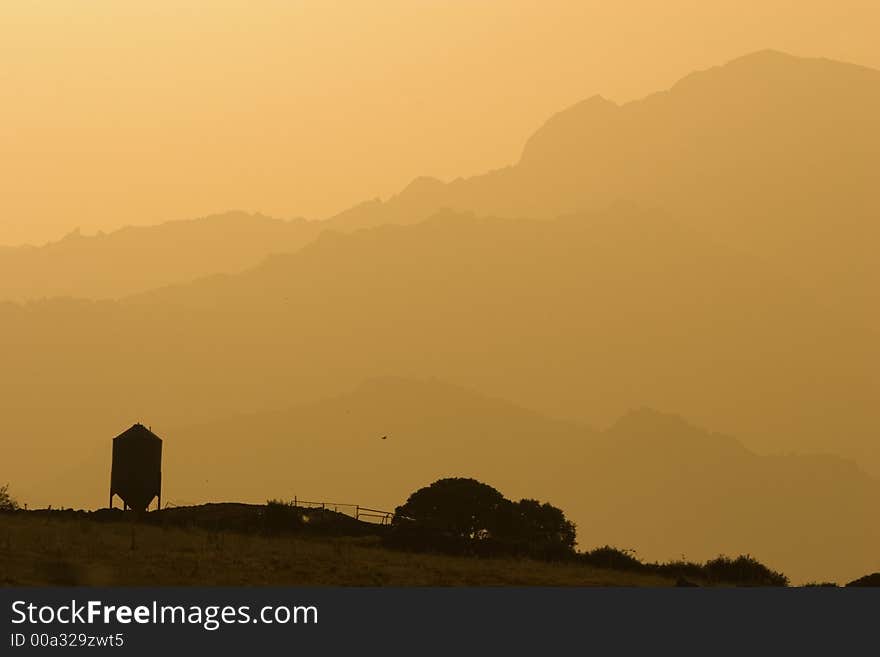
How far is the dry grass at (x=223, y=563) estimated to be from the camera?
43.1 m

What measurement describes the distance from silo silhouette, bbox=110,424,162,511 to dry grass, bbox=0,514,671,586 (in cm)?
557

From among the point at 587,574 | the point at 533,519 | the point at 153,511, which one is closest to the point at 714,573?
the point at 587,574

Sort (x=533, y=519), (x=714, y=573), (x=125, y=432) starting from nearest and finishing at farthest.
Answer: (x=714, y=573) < (x=125, y=432) < (x=533, y=519)

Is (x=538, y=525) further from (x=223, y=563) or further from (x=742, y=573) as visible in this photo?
(x=223, y=563)

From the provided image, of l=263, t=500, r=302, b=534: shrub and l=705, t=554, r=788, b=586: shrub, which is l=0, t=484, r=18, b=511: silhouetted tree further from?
l=705, t=554, r=788, b=586: shrub

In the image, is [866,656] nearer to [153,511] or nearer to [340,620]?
[340,620]

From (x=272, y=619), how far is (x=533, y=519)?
150ft

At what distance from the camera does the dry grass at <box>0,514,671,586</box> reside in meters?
43.1

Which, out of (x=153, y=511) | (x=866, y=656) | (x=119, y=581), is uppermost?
(x=153, y=511)

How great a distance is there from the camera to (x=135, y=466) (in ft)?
213

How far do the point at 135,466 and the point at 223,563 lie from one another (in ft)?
63.7

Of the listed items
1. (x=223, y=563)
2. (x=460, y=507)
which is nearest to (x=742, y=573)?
(x=460, y=507)

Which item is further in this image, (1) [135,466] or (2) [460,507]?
(2) [460,507]

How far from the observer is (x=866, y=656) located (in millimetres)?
32469
